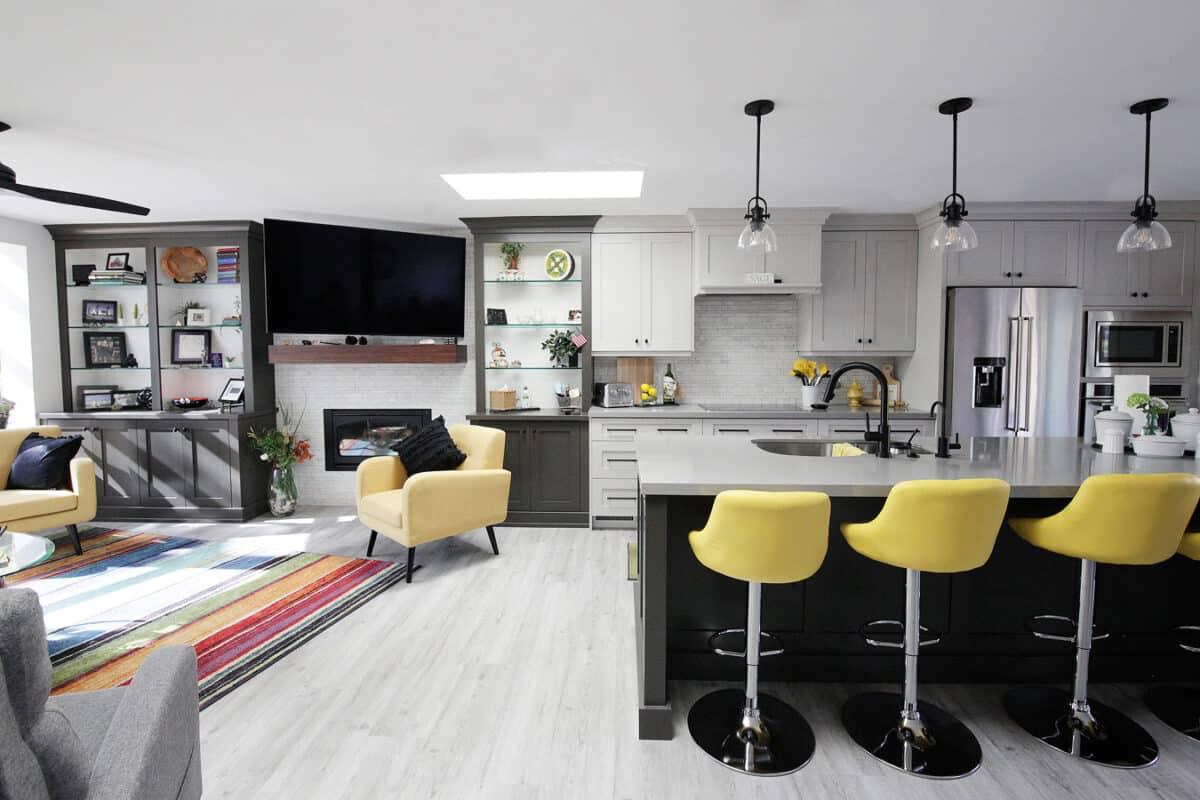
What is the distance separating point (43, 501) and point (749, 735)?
4421 millimetres

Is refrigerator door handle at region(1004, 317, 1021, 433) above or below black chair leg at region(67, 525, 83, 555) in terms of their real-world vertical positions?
above

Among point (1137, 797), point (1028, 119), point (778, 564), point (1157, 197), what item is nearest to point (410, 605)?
point (778, 564)

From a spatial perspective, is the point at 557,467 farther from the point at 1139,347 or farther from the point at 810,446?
the point at 1139,347

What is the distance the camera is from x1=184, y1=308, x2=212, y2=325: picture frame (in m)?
5.02

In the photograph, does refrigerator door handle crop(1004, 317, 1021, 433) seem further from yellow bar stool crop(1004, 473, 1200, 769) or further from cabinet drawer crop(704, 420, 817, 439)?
yellow bar stool crop(1004, 473, 1200, 769)

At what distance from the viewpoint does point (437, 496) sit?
3621 mm

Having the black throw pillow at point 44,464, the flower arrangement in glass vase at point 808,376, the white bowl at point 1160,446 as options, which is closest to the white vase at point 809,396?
the flower arrangement in glass vase at point 808,376

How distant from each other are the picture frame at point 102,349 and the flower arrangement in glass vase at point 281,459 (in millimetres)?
1429

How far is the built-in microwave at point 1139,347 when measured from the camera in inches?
164

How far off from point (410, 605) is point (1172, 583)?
137 inches

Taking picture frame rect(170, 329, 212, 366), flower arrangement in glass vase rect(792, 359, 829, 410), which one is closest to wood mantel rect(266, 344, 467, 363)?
picture frame rect(170, 329, 212, 366)

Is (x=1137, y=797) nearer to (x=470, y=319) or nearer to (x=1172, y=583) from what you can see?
(x=1172, y=583)

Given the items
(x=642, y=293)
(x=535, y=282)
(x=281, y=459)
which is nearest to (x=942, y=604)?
(x=642, y=293)

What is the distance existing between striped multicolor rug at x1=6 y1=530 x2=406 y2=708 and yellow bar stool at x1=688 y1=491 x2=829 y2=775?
2023mm
